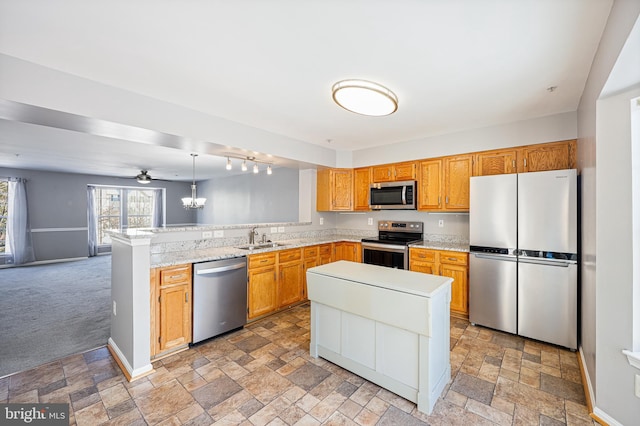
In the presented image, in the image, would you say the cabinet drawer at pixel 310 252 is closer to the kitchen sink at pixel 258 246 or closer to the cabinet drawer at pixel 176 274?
the kitchen sink at pixel 258 246

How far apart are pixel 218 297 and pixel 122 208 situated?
803 centimetres

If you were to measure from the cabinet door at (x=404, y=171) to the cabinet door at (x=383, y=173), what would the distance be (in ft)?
0.23

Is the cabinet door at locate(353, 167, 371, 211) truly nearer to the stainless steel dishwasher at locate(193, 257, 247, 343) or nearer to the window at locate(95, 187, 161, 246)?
the stainless steel dishwasher at locate(193, 257, 247, 343)

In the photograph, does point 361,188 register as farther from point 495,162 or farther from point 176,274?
point 176,274

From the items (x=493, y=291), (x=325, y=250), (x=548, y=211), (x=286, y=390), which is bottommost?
(x=286, y=390)

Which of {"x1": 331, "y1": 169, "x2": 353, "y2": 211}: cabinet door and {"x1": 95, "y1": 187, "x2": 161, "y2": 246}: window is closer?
{"x1": 331, "y1": 169, "x2": 353, "y2": 211}: cabinet door

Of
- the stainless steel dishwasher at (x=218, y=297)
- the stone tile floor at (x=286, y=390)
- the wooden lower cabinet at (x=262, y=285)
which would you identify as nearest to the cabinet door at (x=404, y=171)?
the wooden lower cabinet at (x=262, y=285)

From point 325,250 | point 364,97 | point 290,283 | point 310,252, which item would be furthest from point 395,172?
point 290,283

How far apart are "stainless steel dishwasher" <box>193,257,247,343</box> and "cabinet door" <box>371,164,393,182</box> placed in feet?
8.65

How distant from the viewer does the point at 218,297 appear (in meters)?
3.04

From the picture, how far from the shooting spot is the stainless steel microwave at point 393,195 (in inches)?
168

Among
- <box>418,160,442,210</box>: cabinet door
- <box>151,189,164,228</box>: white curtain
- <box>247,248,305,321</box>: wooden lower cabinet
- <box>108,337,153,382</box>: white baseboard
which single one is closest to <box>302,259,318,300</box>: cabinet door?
<box>247,248,305,321</box>: wooden lower cabinet

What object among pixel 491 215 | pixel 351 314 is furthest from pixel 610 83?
pixel 351 314

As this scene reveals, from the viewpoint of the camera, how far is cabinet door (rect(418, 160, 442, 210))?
4059mm
